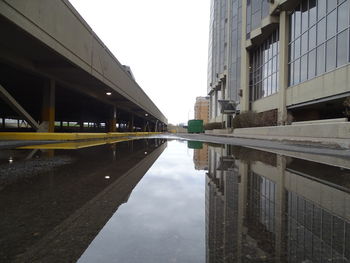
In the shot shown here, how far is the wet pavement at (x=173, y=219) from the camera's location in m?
2.45

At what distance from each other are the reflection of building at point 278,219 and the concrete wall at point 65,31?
10.9m

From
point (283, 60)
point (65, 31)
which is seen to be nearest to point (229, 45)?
point (283, 60)

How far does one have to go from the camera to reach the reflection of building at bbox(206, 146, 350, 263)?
2467 millimetres

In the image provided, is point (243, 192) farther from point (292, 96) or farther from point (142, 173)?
point (292, 96)

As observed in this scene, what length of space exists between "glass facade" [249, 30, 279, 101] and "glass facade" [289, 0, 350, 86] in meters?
4.21

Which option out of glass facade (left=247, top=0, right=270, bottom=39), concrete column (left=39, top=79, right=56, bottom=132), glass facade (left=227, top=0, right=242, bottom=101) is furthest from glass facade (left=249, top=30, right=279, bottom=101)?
concrete column (left=39, top=79, right=56, bottom=132)

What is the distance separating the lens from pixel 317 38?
1088 inches

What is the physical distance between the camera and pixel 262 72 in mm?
42719

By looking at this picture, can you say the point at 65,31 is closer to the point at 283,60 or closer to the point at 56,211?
the point at 56,211

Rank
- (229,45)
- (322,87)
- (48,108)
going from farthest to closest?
1. (229,45)
2. (322,87)
3. (48,108)

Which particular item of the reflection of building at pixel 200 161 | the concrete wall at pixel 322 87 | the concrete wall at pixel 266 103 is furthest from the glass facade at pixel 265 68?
the reflection of building at pixel 200 161

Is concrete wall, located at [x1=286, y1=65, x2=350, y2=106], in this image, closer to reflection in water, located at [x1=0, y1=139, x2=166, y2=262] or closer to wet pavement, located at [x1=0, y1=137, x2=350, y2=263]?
wet pavement, located at [x1=0, y1=137, x2=350, y2=263]

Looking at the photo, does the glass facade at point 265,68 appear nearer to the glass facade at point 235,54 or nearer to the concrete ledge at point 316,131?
the glass facade at point 235,54

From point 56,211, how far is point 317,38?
102ft
